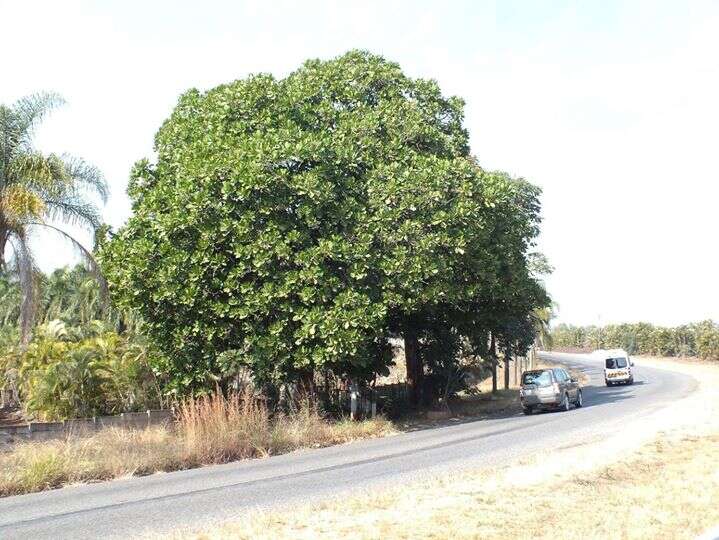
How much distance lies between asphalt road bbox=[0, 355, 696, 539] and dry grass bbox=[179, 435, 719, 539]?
1196mm

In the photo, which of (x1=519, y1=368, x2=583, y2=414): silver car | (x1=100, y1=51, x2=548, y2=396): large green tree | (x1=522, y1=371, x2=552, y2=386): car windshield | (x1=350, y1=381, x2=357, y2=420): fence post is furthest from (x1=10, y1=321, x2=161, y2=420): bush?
(x1=522, y1=371, x2=552, y2=386): car windshield

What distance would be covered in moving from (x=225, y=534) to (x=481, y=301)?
1836cm

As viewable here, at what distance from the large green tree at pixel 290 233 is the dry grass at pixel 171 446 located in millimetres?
2049

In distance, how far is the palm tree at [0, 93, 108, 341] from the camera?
18828mm

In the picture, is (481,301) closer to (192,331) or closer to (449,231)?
(449,231)

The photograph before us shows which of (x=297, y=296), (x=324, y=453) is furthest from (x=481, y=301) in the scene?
(x=324, y=453)

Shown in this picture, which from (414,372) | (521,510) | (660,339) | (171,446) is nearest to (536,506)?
(521,510)

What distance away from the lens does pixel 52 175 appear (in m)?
19.7

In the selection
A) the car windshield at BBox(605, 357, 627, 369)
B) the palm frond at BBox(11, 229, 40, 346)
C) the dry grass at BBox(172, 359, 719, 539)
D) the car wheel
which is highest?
the palm frond at BBox(11, 229, 40, 346)

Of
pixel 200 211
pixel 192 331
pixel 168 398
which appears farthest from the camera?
pixel 168 398

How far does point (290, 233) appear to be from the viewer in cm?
1919

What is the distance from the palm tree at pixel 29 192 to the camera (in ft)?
61.8

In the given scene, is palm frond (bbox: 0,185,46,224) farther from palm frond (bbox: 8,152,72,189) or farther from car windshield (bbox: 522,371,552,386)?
car windshield (bbox: 522,371,552,386)

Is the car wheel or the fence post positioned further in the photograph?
the car wheel
